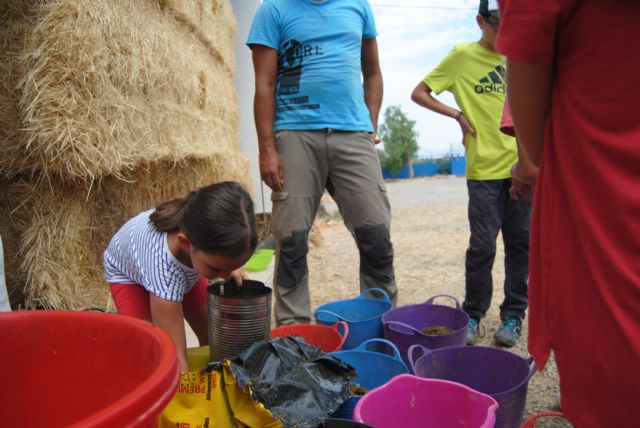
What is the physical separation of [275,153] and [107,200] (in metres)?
1.12

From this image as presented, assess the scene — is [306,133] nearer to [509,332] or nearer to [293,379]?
[293,379]

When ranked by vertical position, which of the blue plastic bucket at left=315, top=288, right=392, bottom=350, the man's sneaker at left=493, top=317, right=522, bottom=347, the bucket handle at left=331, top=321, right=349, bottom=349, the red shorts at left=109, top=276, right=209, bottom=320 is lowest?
the man's sneaker at left=493, top=317, right=522, bottom=347

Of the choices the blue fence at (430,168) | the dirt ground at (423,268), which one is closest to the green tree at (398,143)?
the blue fence at (430,168)

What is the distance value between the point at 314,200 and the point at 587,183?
1872 millimetres

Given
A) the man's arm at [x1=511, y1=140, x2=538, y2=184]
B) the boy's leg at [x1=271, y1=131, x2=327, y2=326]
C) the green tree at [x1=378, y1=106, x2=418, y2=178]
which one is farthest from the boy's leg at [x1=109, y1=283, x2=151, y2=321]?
the green tree at [x1=378, y1=106, x2=418, y2=178]

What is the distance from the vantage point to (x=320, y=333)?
2244mm

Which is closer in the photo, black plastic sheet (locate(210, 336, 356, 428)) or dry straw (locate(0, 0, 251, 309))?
black plastic sheet (locate(210, 336, 356, 428))

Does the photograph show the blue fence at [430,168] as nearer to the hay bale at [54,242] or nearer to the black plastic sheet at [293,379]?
the hay bale at [54,242]

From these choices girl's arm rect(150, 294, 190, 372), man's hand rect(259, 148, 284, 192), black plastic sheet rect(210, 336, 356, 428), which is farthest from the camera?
man's hand rect(259, 148, 284, 192)

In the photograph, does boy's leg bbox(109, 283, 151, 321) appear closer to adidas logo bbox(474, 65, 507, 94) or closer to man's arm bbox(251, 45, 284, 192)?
man's arm bbox(251, 45, 284, 192)

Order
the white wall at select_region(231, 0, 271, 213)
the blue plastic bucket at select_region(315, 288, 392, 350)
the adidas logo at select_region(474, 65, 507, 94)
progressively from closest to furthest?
the blue plastic bucket at select_region(315, 288, 392, 350)
the adidas logo at select_region(474, 65, 507, 94)
the white wall at select_region(231, 0, 271, 213)

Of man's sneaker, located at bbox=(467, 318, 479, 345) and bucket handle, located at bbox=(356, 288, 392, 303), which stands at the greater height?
bucket handle, located at bbox=(356, 288, 392, 303)

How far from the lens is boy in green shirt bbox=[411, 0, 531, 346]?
273 cm

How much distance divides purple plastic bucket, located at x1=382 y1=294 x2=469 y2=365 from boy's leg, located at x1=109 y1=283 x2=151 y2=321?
104 centimetres
